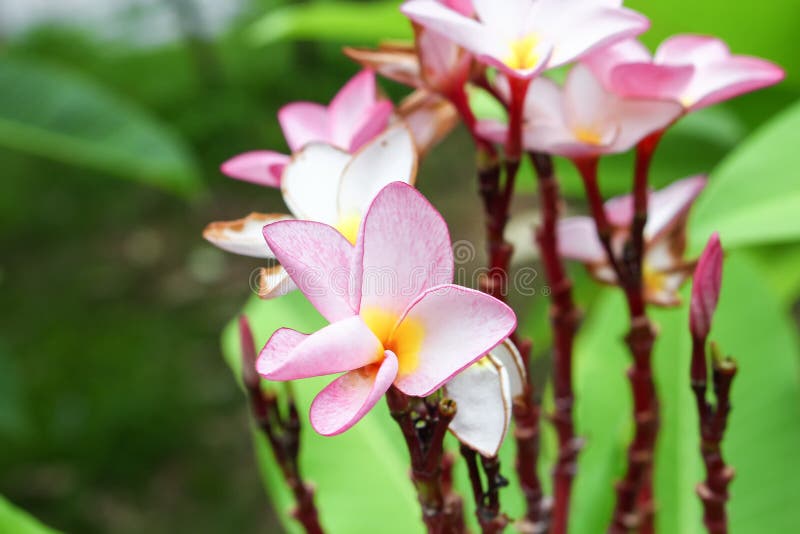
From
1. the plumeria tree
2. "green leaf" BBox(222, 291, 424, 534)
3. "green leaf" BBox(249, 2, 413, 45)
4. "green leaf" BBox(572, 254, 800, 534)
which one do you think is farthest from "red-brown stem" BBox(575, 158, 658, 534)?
"green leaf" BBox(249, 2, 413, 45)

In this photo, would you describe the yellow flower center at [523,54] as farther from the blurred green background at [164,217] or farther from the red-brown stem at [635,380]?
the blurred green background at [164,217]

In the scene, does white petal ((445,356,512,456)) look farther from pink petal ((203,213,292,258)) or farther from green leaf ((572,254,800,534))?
green leaf ((572,254,800,534))

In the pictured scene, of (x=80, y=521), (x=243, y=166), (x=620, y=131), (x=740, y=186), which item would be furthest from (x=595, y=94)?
(x=80, y=521)

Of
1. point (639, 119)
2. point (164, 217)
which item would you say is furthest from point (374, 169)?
point (164, 217)

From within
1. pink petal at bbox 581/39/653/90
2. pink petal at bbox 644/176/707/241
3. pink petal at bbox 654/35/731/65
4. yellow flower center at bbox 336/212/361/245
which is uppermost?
pink petal at bbox 581/39/653/90

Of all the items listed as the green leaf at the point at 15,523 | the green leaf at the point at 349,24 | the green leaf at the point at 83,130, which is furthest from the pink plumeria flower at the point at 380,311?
the green leaf at the point at 83,130

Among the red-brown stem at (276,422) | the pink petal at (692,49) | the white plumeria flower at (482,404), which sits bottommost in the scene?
the red-brown stem at (276,422)
